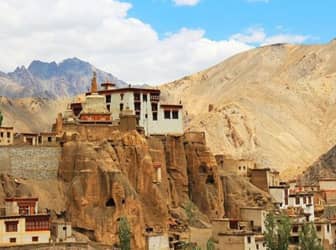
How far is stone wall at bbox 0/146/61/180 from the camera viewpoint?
6325 centimetres

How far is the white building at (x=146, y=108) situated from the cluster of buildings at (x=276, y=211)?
25.7 ft

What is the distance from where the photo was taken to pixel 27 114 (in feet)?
434

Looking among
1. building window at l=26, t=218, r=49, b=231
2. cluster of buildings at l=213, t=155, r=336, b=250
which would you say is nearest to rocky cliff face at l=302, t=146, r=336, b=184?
cluster of buildings at l=213, t=155, r=336, b=250

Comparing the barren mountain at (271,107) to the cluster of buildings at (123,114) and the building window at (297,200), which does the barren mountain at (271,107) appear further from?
the cluster of buildings at (123,114)

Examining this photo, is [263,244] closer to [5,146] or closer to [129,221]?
[129,221]

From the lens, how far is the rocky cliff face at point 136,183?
62.2m

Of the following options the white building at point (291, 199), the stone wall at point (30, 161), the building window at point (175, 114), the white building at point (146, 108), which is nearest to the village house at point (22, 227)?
the stone wall at point (30, 161)

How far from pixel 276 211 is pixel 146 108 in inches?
551

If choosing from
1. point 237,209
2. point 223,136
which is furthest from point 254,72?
point 237,209

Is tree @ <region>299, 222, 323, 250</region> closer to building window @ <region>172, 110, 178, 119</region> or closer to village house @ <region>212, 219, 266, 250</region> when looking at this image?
village house @ <region>212, 219, 266, 250</region>

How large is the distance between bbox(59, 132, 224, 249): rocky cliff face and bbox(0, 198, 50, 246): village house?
6.01 metres

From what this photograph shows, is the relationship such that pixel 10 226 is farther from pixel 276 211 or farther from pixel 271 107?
pixel 271 107

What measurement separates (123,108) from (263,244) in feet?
59.4

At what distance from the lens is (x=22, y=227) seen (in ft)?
178
